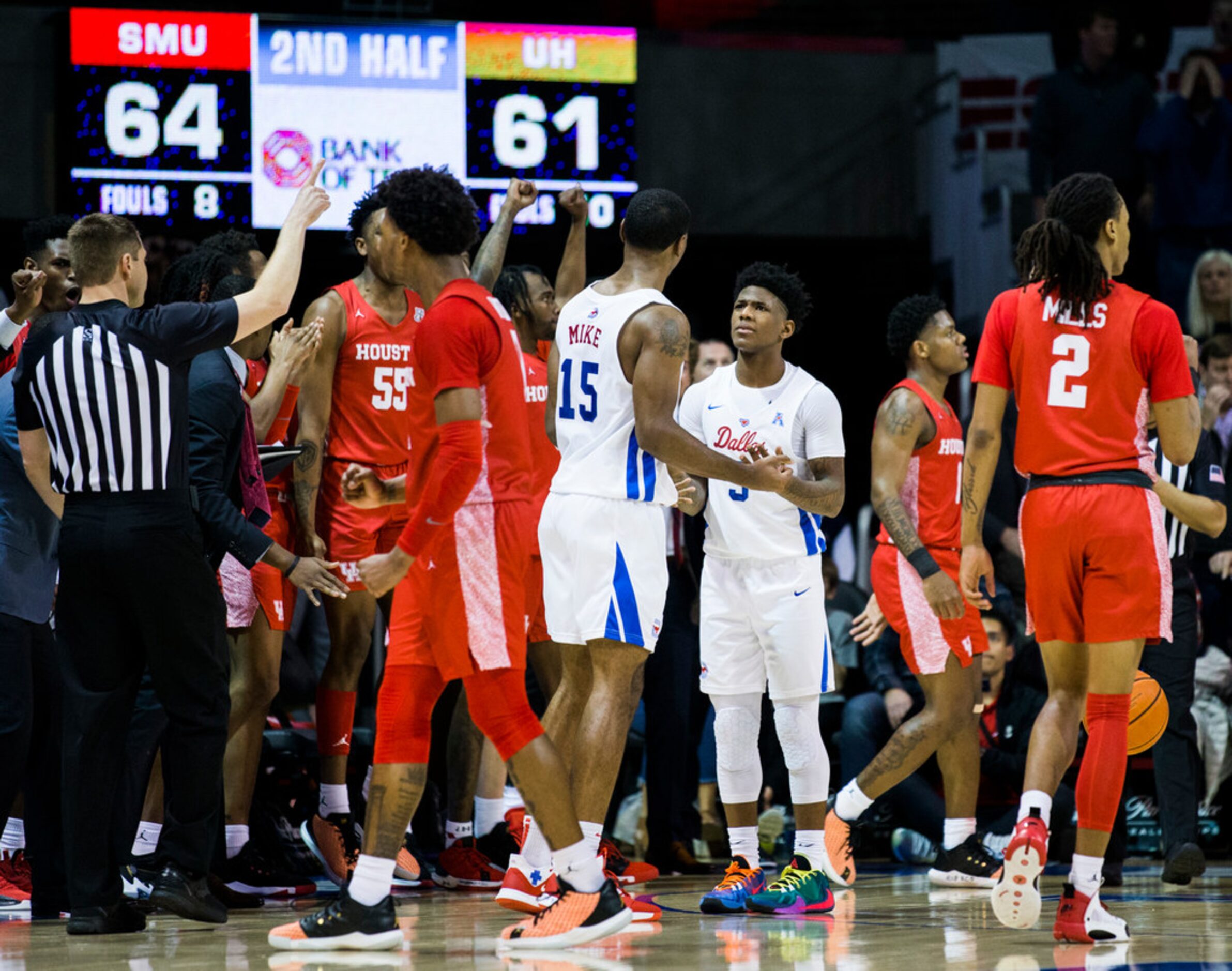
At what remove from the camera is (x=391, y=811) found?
4465 millimetres

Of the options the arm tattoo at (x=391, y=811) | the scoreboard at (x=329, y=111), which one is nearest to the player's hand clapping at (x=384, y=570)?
the arm tattoo at (x=391, y=811)

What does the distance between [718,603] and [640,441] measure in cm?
120

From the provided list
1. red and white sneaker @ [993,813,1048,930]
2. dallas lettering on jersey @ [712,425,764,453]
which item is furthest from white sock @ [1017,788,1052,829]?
dallas lettering on jersey @ [712,425,764,453]

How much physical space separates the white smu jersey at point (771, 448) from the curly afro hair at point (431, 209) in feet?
5.41

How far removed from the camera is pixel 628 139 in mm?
10117

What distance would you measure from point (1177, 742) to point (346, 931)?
3992 millimetres

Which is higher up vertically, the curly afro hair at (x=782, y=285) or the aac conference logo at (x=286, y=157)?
the aac conference logo at (x=286, y=157)

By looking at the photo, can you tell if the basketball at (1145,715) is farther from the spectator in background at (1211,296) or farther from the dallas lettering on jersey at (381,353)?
the spectator in background at (1211,296)

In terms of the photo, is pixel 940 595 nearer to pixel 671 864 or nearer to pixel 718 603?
pixel 718 603

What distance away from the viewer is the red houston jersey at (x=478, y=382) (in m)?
4.45

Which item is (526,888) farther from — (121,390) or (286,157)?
(286,157)

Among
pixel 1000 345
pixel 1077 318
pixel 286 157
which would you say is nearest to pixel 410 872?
pixel 1000 345

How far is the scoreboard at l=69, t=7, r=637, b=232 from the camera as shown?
9.51m

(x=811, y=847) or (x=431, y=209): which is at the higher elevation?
(x=431, y=209)
